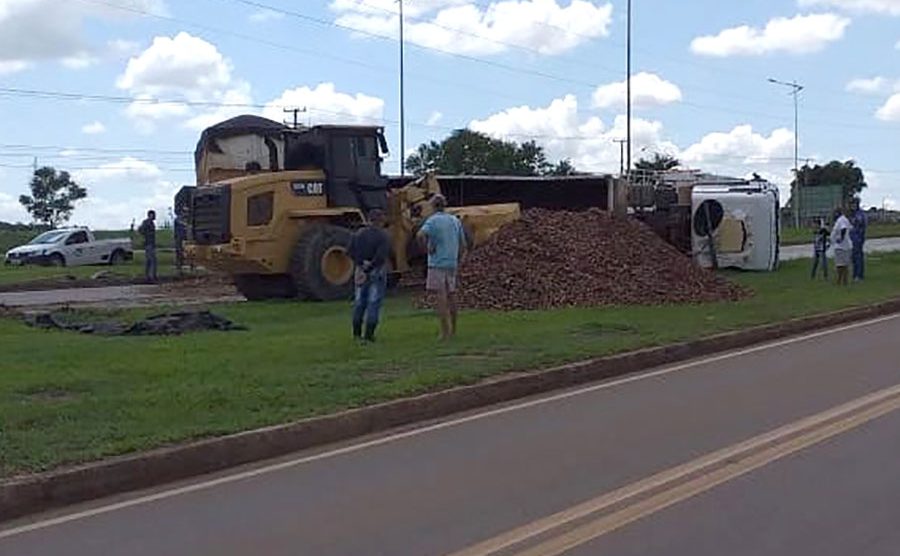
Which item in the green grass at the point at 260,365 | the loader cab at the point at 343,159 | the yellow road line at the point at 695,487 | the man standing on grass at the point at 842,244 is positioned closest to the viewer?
the yellow road line at the point at 695,487

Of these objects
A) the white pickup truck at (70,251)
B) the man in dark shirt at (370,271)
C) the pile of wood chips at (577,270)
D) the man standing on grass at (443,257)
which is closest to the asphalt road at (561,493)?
the man in dark shirt at (370,271)

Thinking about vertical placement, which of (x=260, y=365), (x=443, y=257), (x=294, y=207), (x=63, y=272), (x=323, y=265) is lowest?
(x=260, y=365)

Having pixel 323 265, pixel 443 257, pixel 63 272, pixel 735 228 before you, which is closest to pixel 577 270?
pixel 323 265

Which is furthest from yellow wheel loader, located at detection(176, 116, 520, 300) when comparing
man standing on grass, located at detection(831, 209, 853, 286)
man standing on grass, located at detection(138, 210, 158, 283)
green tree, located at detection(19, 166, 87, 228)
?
green tree, located at detection(19, 166, 87, 228)

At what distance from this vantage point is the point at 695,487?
855 cm

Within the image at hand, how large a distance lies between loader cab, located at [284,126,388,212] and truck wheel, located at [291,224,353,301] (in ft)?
2.45

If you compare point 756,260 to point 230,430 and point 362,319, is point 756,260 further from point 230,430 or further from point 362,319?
point 230,430

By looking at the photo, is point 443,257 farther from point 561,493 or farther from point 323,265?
point 323,265

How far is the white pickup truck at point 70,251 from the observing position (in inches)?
1805

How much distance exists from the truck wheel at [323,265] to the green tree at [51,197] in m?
77.5

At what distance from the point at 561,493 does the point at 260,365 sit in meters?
6.36

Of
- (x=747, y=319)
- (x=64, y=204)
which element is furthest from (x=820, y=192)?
(x=747, y=319)

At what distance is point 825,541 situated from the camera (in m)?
7.16

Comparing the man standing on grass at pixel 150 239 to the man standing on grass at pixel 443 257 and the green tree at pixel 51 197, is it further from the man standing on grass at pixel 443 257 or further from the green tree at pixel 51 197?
the green tree at pixel 51 197
